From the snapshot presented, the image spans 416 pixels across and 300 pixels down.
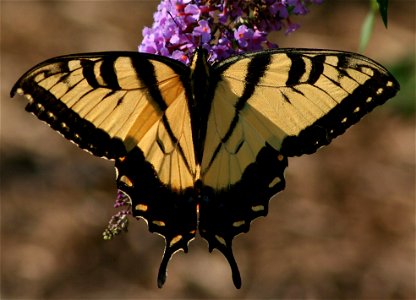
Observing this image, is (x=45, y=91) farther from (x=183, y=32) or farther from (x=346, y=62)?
(x=346, y=62)

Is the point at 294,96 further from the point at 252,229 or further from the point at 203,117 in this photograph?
the point at 252,229

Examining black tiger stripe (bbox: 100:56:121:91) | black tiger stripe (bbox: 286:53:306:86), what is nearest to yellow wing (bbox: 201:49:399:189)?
black tiger stripe (bbox: 286:53:306:86)

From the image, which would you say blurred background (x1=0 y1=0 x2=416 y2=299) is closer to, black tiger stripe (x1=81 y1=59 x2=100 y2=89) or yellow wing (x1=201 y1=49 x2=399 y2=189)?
yellow wing (x1=201 y1=49 x2=399 y2=189)

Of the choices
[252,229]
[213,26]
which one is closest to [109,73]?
[213,26]

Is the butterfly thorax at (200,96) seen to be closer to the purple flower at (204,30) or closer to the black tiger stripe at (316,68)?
the purple flower at (204,30)

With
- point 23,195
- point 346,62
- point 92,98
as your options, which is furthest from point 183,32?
point 23,195
